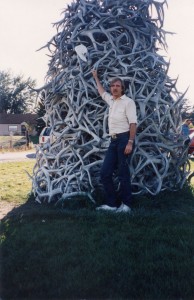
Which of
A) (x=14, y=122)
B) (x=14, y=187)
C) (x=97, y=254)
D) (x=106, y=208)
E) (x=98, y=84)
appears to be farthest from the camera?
(x=14, y=122)

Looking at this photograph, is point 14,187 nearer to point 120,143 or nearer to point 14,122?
point 120,143

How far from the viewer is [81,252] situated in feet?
11.1

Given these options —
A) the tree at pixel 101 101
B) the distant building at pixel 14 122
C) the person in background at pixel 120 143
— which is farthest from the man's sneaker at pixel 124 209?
the distant building at pixel 14 122

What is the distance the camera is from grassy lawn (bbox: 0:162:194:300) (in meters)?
2.70

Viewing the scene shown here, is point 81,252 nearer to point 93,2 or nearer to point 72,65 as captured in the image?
point 72,65

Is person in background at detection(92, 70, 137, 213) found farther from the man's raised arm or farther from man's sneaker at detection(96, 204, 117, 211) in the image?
the man's raised arm

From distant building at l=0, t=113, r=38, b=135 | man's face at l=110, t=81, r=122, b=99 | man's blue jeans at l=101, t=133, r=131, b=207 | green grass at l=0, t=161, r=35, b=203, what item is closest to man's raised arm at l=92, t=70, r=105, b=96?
man's face at l=110, t=81, r=122, b=99

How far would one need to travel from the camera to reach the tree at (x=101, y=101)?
540 centimetres

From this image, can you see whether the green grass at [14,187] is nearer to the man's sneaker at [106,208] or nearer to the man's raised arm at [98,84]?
the man's sneaker at [106,208]

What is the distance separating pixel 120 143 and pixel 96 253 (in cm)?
183

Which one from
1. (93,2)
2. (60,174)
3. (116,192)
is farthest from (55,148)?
(93,2)

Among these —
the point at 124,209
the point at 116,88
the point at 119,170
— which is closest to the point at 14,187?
the point at 119,170

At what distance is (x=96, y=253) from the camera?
10.9ft

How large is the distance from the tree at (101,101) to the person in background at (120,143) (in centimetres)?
36
